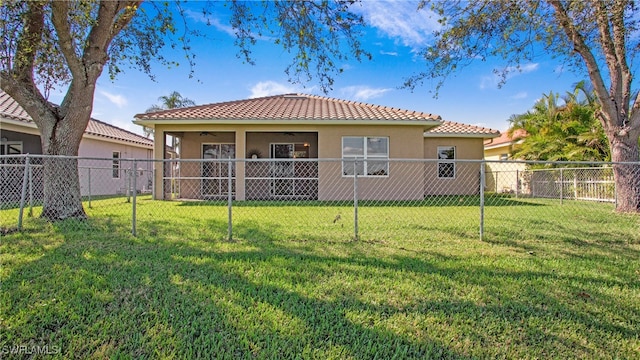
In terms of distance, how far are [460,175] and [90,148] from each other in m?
17.4

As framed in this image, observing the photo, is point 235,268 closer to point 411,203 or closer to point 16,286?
point 16,286

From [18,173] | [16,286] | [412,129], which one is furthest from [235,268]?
[18,173]

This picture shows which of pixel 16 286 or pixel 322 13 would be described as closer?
pixel 16 286

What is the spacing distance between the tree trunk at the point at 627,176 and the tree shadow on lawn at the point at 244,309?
737 cm

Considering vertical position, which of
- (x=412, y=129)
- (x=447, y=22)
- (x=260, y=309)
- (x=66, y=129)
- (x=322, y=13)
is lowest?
(x=260, y=309)

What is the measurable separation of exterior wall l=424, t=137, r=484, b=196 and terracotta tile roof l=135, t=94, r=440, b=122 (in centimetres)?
377

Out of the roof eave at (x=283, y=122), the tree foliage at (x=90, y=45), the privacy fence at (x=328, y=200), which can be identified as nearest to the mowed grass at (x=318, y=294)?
the privacy fence at (x=328, y=200)

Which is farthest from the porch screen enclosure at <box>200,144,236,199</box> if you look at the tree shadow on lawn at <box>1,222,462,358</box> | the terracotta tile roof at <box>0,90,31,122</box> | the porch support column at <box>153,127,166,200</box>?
the tree shadow on lawn at <box>1,222,462,358</box>

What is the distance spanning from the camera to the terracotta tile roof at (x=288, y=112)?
11.5 m

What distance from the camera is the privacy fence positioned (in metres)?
6.05

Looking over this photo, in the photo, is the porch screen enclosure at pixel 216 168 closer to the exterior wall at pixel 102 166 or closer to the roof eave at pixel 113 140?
the exterior wall at pixel 102 166

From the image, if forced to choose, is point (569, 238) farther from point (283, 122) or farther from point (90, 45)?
point (90, 45)

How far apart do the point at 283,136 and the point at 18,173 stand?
9.67 m

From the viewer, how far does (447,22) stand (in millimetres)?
7711
